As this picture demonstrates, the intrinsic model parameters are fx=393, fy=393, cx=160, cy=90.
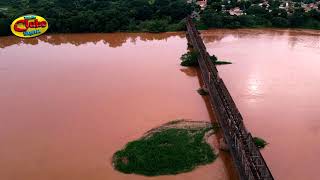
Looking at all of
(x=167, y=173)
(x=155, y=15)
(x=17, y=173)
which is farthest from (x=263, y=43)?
(x=17, y=173)

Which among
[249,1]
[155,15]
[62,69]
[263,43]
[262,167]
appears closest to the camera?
[262,167]

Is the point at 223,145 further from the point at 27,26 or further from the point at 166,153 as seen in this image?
the point at 27,26

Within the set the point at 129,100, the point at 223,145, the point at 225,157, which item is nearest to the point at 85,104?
the point at 129,100

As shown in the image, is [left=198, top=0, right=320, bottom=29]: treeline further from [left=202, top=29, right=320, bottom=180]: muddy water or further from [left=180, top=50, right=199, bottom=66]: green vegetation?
[left=180, top=50, right=199, bottom=66]: green vegetation

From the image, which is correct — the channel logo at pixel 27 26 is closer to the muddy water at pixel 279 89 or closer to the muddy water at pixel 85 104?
the muddy water at pixel 85 104

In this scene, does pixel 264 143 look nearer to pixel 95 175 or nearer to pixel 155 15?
pixel 95 175

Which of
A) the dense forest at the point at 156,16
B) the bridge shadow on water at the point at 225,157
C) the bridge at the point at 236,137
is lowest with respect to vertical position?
the bridge shadow on water at the point at 225,157

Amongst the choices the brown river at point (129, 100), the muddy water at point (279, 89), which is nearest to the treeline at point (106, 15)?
the brown river at point (129, 100)
